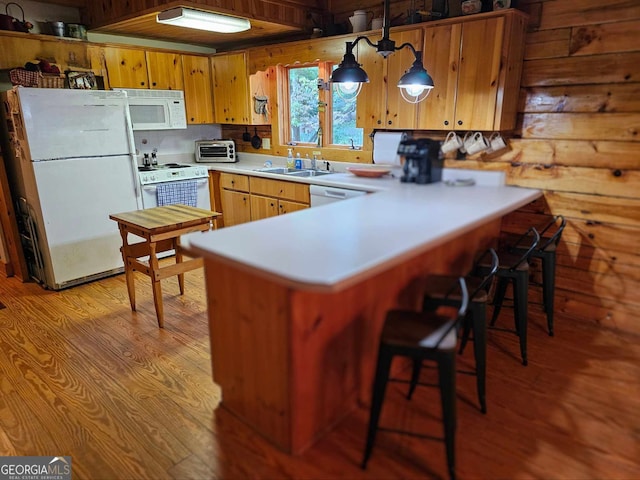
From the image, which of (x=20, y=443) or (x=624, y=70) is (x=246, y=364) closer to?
(x=20, y=443)

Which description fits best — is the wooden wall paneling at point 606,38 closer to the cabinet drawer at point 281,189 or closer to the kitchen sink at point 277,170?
the cabinet drawer at point 281,189

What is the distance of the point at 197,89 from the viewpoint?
15.5 ft

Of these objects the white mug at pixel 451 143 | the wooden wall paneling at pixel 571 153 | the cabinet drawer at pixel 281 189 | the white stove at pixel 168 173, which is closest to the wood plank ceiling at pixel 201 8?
the white stove at pixel 168 173

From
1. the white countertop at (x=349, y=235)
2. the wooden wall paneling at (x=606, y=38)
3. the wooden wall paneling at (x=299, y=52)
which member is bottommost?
the white countertop at (x=349, y=235)

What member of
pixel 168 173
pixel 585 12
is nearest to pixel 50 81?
pixel 168 173

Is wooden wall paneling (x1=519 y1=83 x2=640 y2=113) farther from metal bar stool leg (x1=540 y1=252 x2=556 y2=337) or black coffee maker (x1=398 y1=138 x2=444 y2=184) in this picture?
metal bar stool leg (x1=540 y1=252 x2=556 y2=337)

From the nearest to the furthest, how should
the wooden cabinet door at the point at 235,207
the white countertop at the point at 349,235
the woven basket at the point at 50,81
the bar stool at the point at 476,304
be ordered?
the white countertop at the point at 349,235, the bar stool at the point at 476,304, the woven basket at the point at 50,81, the wooden cabinet door at the point at 235,207

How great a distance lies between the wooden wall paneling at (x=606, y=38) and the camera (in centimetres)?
246

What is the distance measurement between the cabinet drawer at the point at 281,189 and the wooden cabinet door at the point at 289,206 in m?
0.04

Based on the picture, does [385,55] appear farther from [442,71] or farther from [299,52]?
[299,52]

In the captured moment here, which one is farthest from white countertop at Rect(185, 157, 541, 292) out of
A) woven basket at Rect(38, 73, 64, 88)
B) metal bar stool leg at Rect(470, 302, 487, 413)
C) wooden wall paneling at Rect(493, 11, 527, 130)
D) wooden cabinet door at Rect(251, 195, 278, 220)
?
woven basket at Rect(38, 73, 64, 88)

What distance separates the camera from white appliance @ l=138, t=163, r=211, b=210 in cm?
400

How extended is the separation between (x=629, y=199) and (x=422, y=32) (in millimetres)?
1746

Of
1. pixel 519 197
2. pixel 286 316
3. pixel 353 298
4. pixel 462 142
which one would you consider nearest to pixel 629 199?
pixel 519 197
